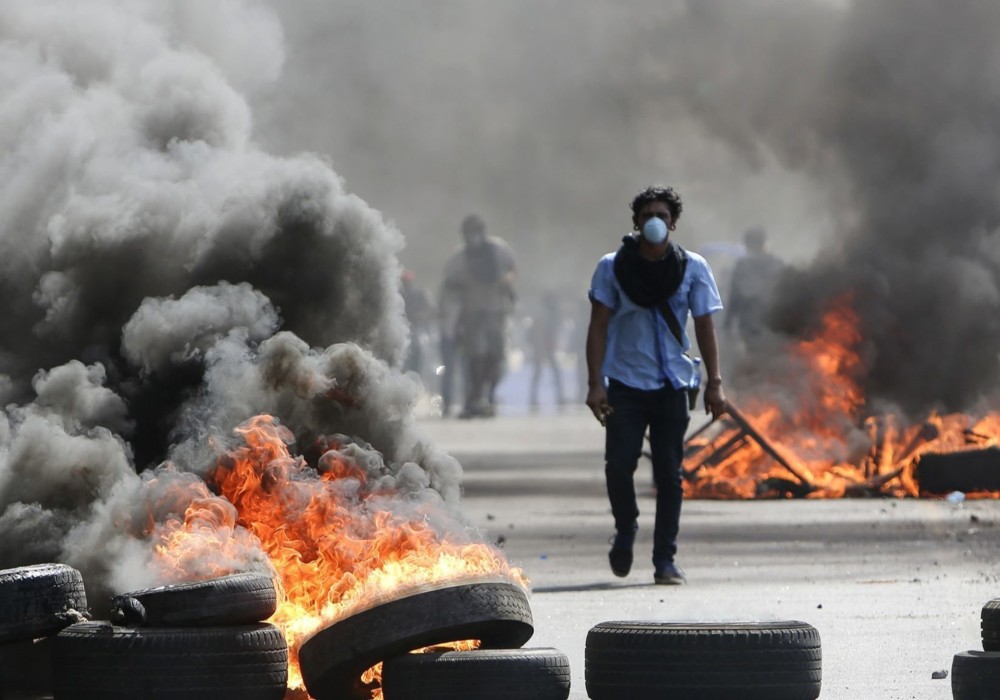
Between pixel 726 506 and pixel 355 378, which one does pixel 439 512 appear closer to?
pixel 355 378

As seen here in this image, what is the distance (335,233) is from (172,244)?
27.1 inches

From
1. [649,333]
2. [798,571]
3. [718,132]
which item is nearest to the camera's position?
[649,333]

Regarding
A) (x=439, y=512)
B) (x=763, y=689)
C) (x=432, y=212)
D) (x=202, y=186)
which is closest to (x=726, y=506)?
(x=202, y=186)

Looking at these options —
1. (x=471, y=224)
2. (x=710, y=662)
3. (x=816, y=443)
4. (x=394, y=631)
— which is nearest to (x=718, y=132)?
(x=471, y=224)

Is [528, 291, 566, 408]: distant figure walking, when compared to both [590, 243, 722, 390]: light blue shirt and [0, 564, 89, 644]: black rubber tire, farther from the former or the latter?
[0, 564, 89, 644]: black rubber tire

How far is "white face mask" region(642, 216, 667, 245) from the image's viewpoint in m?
8.97

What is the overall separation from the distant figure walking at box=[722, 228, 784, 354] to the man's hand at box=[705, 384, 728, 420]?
6.89 metres

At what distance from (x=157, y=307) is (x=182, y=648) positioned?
8.82 ft

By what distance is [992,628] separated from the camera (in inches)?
235

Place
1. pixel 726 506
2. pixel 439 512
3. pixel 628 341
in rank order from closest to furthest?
pixel 439 512 < pixel 628 341 < pixel 726 506

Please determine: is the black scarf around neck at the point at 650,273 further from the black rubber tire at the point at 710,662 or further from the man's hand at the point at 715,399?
the black rubber tire at the point at 710,662

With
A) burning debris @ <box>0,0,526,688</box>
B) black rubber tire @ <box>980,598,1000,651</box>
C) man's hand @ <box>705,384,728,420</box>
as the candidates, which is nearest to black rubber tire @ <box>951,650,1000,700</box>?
black rubber tire @ <box>980,598,1000,651</box>

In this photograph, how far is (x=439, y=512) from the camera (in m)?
6.94

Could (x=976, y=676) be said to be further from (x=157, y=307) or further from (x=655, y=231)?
(x=157, y=307)
